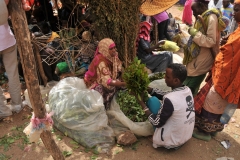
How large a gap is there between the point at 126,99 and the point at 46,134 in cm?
158

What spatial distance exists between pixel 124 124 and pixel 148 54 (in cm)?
181

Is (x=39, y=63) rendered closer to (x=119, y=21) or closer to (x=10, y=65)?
(x=10, y=65)

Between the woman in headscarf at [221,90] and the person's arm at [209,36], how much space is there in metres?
0.15

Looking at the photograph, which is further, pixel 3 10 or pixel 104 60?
pixel 104 60

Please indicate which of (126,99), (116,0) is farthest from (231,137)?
(116,0)

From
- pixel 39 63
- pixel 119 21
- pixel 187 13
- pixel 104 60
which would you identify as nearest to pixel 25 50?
pixel 104 60

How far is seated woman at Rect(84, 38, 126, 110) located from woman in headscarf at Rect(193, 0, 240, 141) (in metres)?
1.26

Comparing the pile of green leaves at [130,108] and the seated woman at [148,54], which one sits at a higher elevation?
the seated woman at [148,54]

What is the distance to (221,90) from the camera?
3174mm

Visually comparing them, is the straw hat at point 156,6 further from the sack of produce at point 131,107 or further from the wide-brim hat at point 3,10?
the wide-brim hat at point 3,10

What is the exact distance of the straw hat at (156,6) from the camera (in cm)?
457

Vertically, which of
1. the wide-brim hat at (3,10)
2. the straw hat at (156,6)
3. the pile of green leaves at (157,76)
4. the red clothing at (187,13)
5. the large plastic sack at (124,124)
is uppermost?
the wide-brim hat at (3,10)

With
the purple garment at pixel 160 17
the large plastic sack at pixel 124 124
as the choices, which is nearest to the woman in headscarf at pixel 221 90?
the large plastic sack at pixel 124 124

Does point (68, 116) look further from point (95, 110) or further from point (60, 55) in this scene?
point (60, 55)
